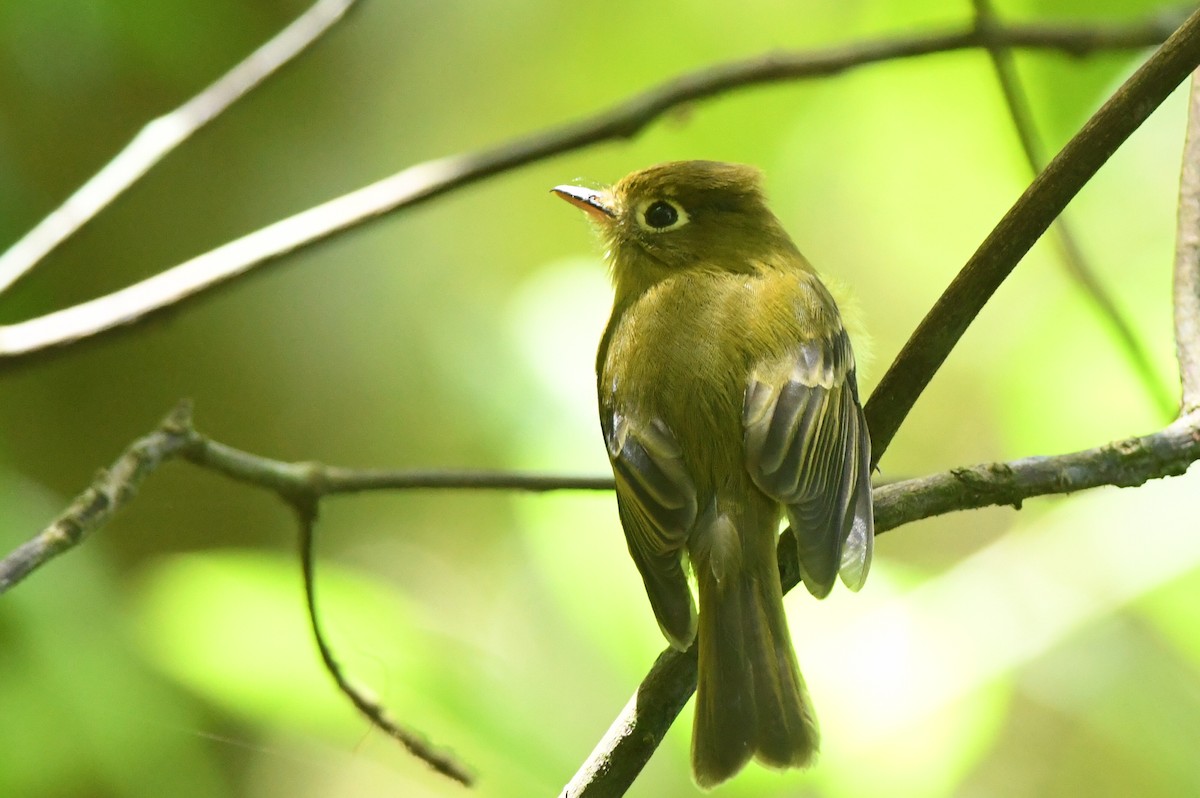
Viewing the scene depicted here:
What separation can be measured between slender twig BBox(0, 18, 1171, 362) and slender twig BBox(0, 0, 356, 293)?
0.13 meters

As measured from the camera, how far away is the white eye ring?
2857 millimetres

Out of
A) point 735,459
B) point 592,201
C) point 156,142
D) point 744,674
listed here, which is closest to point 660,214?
point 592,201

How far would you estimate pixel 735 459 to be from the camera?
221 centimetres

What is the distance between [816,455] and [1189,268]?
69cm

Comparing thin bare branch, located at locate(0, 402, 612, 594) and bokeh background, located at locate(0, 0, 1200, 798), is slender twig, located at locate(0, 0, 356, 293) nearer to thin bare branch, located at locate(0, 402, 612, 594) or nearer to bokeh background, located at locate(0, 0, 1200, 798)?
bokeh background, located at locate(0, 0, 1200, 798)

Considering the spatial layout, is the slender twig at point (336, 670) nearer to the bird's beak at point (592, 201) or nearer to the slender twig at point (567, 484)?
the slender twig at point (567, 484)

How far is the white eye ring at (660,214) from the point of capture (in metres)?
2.86

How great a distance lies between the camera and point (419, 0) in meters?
5.06

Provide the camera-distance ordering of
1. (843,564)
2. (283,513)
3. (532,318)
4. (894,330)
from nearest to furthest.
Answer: (843,564) < (532,318) < (894,330) < (283,513)

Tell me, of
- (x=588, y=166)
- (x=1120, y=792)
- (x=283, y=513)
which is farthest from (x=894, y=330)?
(x=283, y=513)

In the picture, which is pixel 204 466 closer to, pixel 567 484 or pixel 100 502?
pixel 100 502

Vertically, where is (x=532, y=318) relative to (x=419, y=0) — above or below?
below

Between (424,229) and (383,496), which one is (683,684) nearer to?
(383,496)

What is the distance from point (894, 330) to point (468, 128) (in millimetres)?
1958
